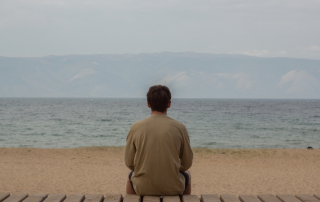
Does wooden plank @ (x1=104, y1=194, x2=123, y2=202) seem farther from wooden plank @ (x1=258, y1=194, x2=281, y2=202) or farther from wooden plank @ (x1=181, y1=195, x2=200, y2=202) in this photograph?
wooden plank @ (x1=258, y1=194, x2=281, y2=202)

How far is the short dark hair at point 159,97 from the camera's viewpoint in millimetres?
2686

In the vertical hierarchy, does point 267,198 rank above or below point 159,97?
below

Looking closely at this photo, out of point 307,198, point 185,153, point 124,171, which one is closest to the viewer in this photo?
point 307,198

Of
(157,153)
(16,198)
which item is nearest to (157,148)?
(157,153)

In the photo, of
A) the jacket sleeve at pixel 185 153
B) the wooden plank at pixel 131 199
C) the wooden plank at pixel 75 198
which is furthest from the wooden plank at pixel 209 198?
the wooden plank at pixel 75 198

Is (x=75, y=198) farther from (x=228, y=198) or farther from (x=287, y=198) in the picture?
(x=287, y=198)

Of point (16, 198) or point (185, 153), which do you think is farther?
point (185, 153)

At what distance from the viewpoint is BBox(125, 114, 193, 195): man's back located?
2.70 m

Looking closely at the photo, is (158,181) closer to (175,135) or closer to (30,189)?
(175,135)

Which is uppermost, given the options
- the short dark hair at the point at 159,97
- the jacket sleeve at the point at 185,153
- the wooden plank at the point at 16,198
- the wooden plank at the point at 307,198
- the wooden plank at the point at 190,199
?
the short dark hair at the point at 159,97

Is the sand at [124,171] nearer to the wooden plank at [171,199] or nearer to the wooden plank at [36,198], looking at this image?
the wooden plank at [36,198]

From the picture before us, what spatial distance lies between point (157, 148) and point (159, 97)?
1.38 feet

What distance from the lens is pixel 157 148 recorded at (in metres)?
2.70

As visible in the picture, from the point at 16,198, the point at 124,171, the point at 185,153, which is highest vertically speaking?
the point at 185,153
